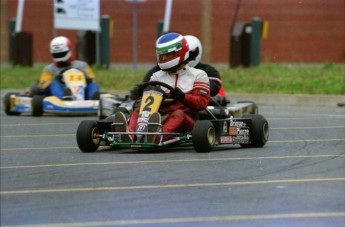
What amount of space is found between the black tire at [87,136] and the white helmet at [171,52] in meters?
0.98

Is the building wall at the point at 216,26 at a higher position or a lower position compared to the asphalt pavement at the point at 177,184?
lower

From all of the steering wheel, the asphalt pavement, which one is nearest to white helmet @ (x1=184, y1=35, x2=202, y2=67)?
the asphalt pavement

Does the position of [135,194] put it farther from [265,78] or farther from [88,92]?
[265,78]

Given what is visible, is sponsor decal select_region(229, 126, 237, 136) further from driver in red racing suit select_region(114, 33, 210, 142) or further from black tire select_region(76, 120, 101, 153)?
black tire select_region(76, 120, 101, 153)

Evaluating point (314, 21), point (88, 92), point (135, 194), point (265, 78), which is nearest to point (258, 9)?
point (314, 21)

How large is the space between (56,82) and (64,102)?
45cm

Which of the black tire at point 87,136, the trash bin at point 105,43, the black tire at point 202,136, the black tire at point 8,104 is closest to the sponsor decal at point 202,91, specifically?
the black tire at point 202,136

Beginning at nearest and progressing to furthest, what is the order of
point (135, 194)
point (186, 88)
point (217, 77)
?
1. point (135, 194)
2. point (186, 88)
3. point (217, 77)

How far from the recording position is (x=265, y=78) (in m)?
21.9

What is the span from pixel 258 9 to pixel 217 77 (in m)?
17.7

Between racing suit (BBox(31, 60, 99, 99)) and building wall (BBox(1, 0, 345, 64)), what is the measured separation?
12.9 m

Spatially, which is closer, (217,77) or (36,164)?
(36,164)

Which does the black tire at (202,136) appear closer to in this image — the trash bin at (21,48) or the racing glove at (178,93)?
the racing glove at (178,93)

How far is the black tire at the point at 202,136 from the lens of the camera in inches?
445
